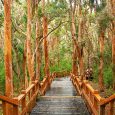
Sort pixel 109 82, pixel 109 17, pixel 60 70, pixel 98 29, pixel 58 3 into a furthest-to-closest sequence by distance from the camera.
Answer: pixel 60 70, pixel 58 3, pixel 109 82, pixel 98 29, pixel 109 17

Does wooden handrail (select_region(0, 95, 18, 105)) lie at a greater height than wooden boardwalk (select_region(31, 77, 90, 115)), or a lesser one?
greater

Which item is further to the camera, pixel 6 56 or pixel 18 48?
pixel 18 48

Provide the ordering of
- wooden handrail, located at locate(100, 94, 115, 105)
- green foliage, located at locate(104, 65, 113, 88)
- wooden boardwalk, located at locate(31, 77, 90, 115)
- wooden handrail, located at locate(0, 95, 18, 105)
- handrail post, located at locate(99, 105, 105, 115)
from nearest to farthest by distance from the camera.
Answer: wooden handrail, located at locate(0, 95, 18, 105) < wooden handrail, located at locate(100, 94, 115, 105) < handrail post, located at locate(99, 105, 105, 115) < wooden boardwalk, located at locate(31, 77, 90, 115) < green foliage, located at locate(104, 65, 113, 88)

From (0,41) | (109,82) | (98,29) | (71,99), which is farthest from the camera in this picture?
(0,41)

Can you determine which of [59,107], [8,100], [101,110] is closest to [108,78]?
[59,107]

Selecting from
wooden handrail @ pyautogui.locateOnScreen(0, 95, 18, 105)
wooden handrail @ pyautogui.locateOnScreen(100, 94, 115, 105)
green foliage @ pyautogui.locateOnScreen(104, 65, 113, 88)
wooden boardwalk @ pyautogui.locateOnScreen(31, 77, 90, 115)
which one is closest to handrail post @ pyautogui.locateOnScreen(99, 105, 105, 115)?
wooden handrail @ pyautogui.locateOnScreen(100, 94, 115, 105)

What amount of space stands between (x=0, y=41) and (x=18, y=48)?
616cm

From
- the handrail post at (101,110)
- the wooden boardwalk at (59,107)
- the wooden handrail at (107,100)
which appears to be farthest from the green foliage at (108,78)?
the wooden handrail at (107,100)

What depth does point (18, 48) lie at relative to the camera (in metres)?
28.0

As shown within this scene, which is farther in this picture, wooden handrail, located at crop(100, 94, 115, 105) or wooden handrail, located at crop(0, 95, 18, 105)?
wooden handrail, located at crop(100, 94, 115, 105)

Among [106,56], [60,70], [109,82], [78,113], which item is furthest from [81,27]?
[60,70]

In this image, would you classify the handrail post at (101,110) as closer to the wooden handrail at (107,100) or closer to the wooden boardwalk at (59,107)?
the wooden handrail at (107,100)

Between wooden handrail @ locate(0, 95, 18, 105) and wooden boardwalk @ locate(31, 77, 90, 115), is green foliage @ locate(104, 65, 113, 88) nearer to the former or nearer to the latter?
wooden boardwalk @ locate(31, 77, 90, 115)

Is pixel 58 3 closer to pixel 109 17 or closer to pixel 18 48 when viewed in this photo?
pixel 18 48
